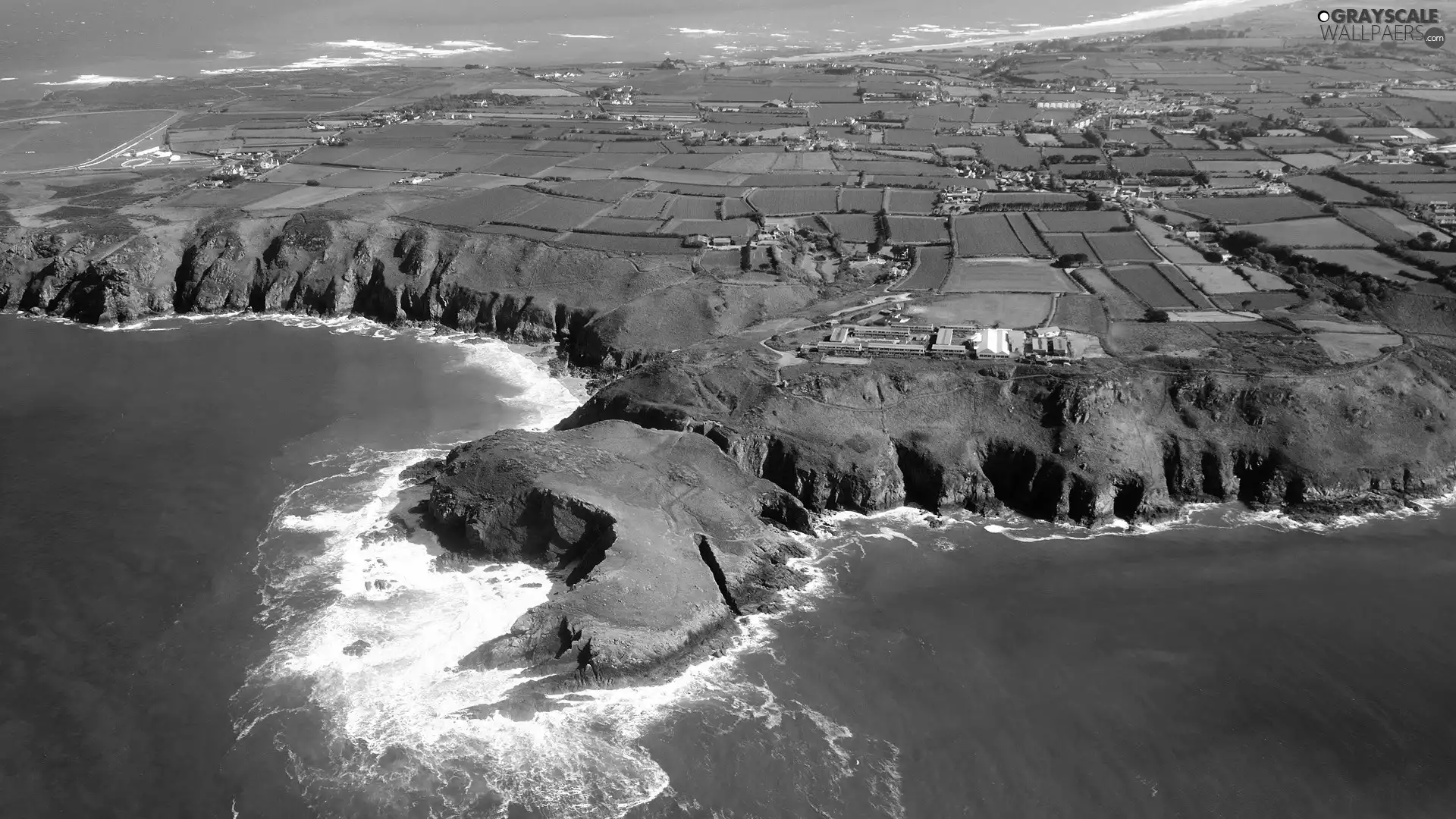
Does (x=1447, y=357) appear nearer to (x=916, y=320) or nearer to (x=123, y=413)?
(x=916, y=320)

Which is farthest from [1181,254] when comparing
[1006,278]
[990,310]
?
[990,310]

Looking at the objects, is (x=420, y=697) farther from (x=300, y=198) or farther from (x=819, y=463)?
(x=300, y=198)

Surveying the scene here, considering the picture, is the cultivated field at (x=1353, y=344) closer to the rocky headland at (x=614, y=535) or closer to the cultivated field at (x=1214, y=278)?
the cultivated field at (x=1214, y=278)

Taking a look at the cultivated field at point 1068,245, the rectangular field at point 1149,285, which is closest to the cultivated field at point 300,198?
the cultivated field at point 1068,245

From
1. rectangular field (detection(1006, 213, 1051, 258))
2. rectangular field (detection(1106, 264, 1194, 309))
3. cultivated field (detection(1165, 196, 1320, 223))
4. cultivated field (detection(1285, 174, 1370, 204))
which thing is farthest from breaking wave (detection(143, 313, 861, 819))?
cultivated field (detection(1285, 174, 1370, 204))

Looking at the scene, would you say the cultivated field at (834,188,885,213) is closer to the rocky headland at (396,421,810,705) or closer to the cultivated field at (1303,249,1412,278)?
the cultivated field at (1303,249,1412,278)

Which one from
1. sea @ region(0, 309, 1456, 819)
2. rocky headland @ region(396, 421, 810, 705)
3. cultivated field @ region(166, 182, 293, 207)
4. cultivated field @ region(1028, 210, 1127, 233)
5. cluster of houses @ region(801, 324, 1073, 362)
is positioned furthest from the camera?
cultivated field @ region(166, 182, 293, 207)
